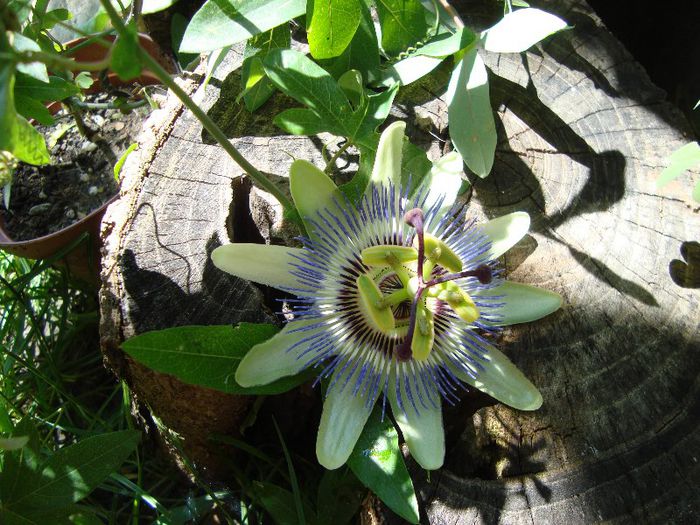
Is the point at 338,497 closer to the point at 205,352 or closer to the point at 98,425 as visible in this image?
the point at 205,352

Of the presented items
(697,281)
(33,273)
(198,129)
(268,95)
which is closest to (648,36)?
(697,281)

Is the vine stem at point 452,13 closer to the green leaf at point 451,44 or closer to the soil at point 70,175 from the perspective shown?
the green leaf at point 451,44

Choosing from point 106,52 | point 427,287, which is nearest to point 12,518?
point 427,287

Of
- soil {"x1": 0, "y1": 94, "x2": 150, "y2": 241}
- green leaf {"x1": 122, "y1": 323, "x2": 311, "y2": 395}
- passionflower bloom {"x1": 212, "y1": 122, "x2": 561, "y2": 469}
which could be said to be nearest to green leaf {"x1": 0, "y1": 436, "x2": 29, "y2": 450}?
green leaf {"x1": 122, "y1": 323, "x2": 311, "y2": 395}

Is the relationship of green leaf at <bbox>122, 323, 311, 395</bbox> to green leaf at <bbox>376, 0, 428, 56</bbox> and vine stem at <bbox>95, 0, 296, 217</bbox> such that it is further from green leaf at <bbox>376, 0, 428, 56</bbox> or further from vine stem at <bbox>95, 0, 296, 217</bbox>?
green leaf at <bbox>376, 0, 428, 56</bbox>

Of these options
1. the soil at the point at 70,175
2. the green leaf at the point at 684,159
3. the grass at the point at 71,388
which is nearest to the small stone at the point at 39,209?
the soil at the point at 70,175

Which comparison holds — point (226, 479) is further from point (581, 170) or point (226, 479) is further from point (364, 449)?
point (581, 170)
